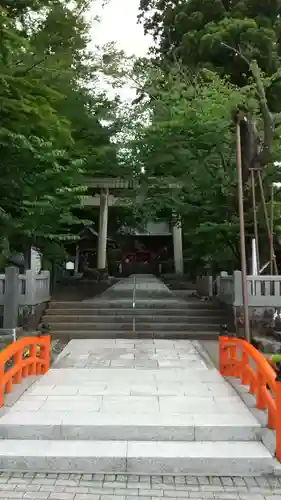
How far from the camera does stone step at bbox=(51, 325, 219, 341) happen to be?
41.9 feet

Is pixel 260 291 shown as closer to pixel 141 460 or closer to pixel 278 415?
pixel 278 415

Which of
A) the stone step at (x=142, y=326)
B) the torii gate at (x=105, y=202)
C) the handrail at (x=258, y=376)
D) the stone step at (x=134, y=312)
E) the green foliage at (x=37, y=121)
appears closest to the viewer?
the handrail at (x=258, y=376)

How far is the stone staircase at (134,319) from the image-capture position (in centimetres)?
1295

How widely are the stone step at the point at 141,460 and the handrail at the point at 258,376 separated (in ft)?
1.16

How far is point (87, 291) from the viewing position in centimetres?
2019

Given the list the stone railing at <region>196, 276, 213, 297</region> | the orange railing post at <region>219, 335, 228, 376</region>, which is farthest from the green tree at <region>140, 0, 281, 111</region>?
the orange railing post at <region>219, 335, 228, 376</region>

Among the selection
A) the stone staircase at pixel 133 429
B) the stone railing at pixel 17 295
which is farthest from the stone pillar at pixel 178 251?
the stone staircase at pixel 133 429

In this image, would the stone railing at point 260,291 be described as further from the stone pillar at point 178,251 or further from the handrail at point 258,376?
the stone pillar at point 178,251

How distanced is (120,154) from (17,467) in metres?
18.5

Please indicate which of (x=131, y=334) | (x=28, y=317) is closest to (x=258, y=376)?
(x=131, y=334)

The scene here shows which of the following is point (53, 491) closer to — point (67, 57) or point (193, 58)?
point (67, 57)

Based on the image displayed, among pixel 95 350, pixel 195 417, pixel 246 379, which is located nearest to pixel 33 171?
pixel 95 350

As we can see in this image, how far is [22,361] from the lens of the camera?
706cm

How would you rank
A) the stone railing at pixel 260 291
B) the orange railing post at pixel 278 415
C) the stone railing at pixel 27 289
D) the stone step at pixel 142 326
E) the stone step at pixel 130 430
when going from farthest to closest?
the stone step at pixel 142 326, the stone railing at pixel 27 289, the stone railing at pixel 260 291, the stone step at pixel 130 430, the orange railing post at pixel 278 415
